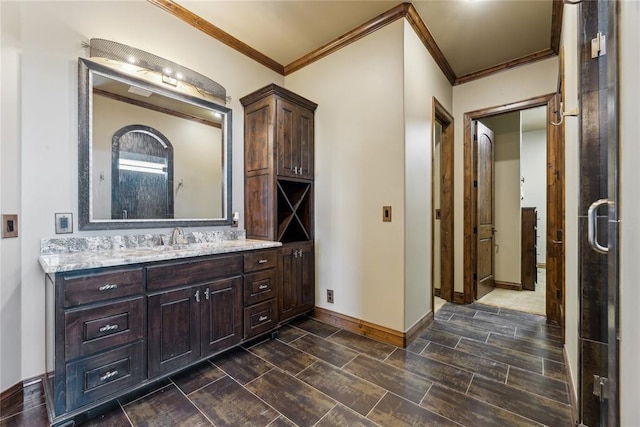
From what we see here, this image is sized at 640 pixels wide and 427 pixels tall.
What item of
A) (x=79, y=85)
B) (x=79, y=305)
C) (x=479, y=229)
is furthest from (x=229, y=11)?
(x=479, y=229)

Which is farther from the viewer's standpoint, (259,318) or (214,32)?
(214,32)

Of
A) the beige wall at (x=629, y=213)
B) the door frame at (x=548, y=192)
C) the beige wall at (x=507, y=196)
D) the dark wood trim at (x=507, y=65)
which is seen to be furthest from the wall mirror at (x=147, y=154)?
the beige wall at (x=507, y=196)

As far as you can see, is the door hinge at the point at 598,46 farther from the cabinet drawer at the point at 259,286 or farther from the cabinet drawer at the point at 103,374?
the cabinet drawer at the point at 103,374

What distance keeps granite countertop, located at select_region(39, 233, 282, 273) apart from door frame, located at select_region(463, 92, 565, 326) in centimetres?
252

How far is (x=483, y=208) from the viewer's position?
3.66 metres

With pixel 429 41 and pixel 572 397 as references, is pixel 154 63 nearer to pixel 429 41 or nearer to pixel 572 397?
pixel 429 41

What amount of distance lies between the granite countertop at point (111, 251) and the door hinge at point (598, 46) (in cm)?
231

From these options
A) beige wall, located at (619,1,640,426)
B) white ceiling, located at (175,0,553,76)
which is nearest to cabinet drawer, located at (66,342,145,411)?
beige wall, located at (619,1,640,426)

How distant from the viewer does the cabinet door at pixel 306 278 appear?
9.23 ft

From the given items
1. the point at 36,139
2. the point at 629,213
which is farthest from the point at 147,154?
the point at 629,213

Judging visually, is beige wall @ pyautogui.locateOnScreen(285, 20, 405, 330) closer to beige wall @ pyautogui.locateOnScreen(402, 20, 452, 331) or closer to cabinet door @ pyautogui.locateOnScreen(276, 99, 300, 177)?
beige wall @ pyautogui.locateOnScreen(402, 20, 452, 331)

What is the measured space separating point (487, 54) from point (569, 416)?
334cm

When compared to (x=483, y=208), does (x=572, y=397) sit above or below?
below

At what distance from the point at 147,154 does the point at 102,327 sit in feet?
4.42
